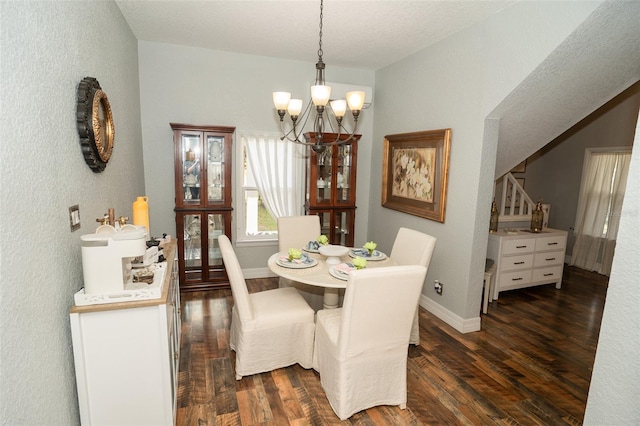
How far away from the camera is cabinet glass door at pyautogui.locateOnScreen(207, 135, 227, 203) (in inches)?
158

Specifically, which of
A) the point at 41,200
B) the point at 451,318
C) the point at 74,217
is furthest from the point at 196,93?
the point at 451,318

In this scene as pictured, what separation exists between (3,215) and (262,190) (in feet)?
11.0

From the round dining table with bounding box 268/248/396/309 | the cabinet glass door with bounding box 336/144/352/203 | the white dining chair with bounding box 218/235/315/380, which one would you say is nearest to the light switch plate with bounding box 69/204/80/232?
the white dining chair with bounding box 218/235/315/380

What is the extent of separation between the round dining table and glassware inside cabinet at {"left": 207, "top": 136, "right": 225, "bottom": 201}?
4.88ft

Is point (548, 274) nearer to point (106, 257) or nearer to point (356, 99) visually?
point (356, 99)

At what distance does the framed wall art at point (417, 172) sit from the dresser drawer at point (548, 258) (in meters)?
1.62

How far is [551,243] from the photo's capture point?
4.24 m

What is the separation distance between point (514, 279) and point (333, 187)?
2.39 meters

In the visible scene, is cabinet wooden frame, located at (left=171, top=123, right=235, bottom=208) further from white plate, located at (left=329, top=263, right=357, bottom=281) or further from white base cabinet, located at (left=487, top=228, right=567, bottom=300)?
white base cabinet, located at (left=487, top=228, right=567, bottom=300)

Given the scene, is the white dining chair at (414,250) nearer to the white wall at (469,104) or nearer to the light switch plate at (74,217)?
the white wall at (469,104)

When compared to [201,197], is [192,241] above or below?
below

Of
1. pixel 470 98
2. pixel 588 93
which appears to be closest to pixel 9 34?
pixel 470 98

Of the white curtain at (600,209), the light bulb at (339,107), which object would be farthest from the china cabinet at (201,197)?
the white curtain at (600,209)

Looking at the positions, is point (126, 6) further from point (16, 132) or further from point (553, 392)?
point (553, 392)
